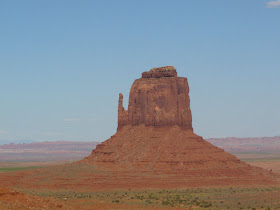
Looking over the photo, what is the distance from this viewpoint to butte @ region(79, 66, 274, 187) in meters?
89.7

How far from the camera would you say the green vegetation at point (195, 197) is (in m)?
62.9

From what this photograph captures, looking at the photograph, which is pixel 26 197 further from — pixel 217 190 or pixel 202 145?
pixel 202 145

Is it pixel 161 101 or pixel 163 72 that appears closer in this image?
pixel 161 101

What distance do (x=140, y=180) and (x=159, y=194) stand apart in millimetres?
8944

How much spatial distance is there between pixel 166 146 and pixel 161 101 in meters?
8.72

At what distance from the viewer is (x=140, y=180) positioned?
85625 millimetres

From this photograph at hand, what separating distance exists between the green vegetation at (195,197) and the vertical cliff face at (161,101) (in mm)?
18209

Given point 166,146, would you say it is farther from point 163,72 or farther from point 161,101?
point 163,72

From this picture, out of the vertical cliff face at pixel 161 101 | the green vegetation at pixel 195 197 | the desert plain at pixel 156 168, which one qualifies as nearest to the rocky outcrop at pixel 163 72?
the vertical cliff face at pixel 161 101

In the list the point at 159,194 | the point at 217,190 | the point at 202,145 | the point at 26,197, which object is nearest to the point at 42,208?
the point at 26,197

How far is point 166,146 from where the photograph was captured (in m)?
94.0

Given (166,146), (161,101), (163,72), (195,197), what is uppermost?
(163,72)

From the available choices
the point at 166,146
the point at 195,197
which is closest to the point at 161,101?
the point at 166,146

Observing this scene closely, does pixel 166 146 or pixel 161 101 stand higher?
pixel 161 101
